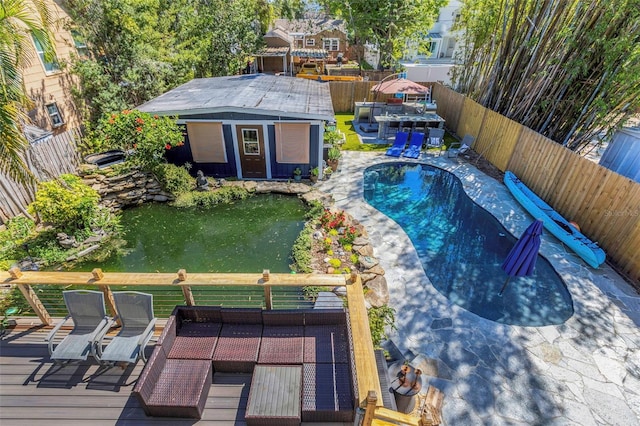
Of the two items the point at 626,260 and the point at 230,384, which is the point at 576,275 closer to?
the point at 626,260

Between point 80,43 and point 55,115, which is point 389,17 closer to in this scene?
point 80,43

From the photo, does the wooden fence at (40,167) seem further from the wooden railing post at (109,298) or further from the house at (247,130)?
the wooden railing post at (109,298)

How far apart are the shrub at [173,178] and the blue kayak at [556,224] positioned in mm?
11511

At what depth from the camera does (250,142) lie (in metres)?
11.2

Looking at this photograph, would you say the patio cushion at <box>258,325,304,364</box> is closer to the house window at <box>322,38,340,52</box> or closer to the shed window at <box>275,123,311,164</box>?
the shed window at <box>275,123,311,164</box>

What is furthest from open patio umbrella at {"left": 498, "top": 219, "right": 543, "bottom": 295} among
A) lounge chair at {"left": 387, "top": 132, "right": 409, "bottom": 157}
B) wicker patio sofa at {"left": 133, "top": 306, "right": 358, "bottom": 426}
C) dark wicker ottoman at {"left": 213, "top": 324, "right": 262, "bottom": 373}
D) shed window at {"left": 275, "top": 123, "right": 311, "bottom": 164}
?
lounge chair at {"left": 387, "top": 132, "right": 409, "bottom": 157}

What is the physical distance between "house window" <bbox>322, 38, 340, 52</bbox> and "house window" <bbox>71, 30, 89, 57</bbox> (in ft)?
94.3

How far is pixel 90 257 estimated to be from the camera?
7945mm

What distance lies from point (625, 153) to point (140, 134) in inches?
606

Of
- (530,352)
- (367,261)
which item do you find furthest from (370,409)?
(367,261)

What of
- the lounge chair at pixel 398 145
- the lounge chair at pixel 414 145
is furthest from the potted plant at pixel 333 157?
the lounge chair at pixel 414 145

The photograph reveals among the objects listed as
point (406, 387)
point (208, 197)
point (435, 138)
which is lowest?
point (208, 197)

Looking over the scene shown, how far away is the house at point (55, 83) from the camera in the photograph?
11039mm

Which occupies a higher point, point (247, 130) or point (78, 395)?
point (247, 130)
